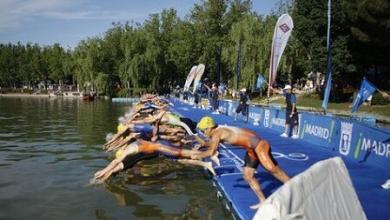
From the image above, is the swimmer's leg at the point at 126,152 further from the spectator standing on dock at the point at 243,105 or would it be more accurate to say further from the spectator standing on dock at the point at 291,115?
the spectator standing on dock at the point at 243,105

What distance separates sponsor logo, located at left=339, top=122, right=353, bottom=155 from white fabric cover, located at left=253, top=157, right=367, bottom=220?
36.3 ft

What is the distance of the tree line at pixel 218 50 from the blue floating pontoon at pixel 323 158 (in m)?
24.4

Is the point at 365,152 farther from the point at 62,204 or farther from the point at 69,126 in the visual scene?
the point at 69,126

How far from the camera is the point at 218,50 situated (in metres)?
83.9

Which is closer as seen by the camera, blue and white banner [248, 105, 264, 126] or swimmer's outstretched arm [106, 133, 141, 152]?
swimmer's outstretched arm [106, 133, 141, 152]

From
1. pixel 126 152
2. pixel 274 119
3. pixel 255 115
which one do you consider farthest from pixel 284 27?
pixel 126 152

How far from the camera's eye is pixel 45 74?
13112 centimetres

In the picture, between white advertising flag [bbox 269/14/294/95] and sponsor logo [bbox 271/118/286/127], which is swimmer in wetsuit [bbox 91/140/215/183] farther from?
white advertising flag [bbox 269/14/294/95]

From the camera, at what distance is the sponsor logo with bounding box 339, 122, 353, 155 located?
15773mm

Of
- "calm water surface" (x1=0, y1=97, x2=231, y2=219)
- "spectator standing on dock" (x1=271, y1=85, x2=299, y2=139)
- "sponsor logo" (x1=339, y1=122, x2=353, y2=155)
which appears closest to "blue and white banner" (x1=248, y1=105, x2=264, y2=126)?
"spectator standing on dock" (x1=271, y1=85, x2=299, y2=139)

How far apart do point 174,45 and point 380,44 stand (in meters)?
50.2

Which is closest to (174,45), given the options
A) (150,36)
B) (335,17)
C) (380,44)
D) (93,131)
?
(150,36)

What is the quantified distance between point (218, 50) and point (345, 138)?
225 feet

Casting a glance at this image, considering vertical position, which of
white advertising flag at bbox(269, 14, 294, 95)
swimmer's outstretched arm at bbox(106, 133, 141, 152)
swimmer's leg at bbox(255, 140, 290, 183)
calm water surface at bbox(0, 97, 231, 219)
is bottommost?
calm water surface at bbox(0, 97, 231, 219)
